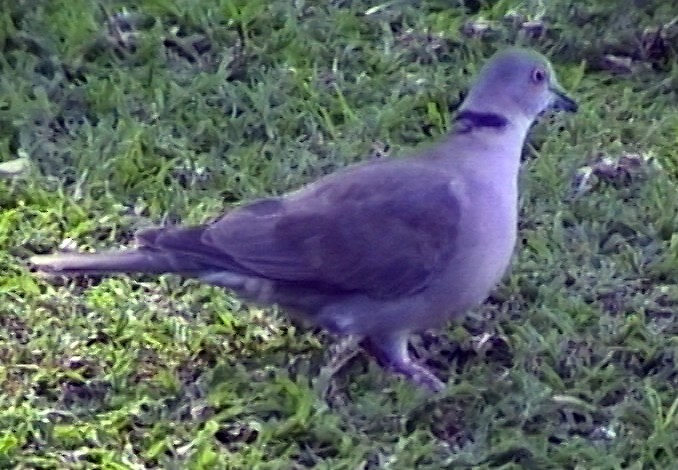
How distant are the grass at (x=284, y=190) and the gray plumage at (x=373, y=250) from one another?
19 cm

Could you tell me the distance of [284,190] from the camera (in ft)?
16.4

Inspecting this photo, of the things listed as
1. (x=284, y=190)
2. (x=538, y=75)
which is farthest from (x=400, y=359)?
(x=284, y=190)

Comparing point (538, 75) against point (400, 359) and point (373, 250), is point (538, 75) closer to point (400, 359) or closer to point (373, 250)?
point (373, 250)

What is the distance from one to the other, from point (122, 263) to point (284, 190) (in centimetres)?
104

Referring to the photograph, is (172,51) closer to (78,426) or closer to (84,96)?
(84,96)

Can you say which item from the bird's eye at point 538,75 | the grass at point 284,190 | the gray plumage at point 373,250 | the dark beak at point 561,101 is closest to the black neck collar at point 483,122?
the gray plumage at point 373,250

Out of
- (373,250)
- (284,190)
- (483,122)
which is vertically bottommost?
(284,190)

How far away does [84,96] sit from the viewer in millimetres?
5453

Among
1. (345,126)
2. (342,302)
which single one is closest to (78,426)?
(342,302)

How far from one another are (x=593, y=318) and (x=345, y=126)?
1.31 metres

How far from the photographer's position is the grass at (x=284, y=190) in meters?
3.92

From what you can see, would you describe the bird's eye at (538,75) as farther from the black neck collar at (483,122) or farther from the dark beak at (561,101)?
the black neck collar at (483,122)

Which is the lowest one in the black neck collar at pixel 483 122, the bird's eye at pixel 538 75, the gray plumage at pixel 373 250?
the gray plumage at pixel 373 250

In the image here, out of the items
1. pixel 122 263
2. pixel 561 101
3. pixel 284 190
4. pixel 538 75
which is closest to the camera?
pixel 122 263
